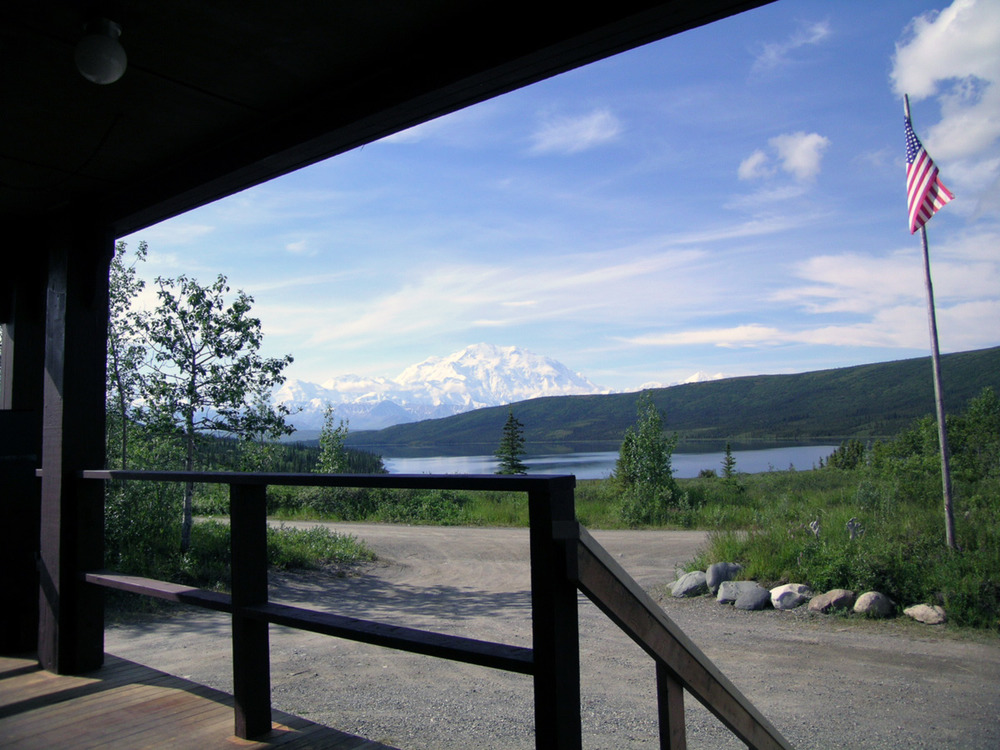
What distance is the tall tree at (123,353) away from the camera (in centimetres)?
891

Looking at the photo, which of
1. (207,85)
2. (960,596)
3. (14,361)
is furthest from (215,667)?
(960,596)

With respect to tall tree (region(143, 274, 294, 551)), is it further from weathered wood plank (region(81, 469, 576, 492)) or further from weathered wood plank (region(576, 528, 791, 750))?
weathered wood plank (region(576, 528, 791, 750))

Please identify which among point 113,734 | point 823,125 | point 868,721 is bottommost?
point 868,721

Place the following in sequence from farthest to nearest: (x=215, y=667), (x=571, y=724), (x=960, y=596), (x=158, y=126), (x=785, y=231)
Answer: (x=785, y=231), (x=960, y=596), (x=215, y=667), (x=158, y=126), (x=571, y=724)

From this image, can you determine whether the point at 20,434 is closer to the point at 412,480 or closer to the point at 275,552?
the point at 412,480

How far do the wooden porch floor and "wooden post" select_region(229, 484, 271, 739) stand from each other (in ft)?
0.34

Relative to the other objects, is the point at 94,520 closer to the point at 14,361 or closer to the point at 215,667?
the point at 14,361

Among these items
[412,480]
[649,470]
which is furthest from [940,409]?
[412,480]

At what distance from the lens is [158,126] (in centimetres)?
251

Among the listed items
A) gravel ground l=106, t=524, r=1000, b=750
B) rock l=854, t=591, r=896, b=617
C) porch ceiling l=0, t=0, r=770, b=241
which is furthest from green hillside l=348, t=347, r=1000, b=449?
porch ceiling l=0, t=0, r=770, b=241

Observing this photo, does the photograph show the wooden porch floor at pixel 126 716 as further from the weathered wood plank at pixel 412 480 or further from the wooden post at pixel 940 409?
the wooden post at pixel 940 409

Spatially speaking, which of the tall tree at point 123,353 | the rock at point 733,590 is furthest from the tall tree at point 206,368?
the rock at point 733,590

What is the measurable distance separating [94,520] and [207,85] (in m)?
2.05

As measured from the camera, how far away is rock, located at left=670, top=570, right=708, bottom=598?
921 centimetres
